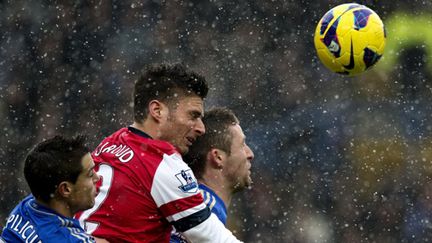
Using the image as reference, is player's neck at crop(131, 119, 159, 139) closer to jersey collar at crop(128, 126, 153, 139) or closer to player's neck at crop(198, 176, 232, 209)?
jersey collar at crop(128, 126, 153, 139)

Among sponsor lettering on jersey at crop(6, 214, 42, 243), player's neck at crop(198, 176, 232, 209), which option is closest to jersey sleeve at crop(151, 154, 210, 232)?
sponsor lettering on jersey at crop(6, 214, 42, 243)

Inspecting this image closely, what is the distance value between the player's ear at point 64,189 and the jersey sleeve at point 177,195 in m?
0.36

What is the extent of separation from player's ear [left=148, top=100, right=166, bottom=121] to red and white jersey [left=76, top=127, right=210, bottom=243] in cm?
14

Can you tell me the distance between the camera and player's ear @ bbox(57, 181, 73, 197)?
11.7ft

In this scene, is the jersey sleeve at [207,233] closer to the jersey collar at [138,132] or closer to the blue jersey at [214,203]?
the blue jersey at [214,203]

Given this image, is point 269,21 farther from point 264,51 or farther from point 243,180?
point 243,180

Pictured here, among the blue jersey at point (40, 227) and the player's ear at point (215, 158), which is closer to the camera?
the blue jersey at point (40, 227)

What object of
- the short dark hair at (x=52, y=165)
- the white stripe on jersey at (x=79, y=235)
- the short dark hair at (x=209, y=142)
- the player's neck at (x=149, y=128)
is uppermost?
the short dark hair at (x=52, y=165)

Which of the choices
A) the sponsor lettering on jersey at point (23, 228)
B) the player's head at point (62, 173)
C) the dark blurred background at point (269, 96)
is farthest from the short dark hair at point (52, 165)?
the dark blurred background at point (269, 96)

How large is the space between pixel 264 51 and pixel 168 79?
5.44 meters

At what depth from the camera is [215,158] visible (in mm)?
4457

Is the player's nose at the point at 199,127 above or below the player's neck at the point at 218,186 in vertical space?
above

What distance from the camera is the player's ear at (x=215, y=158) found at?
175 inches

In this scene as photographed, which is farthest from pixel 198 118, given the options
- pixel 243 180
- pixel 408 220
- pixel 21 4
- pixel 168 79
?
pixel 21 4
